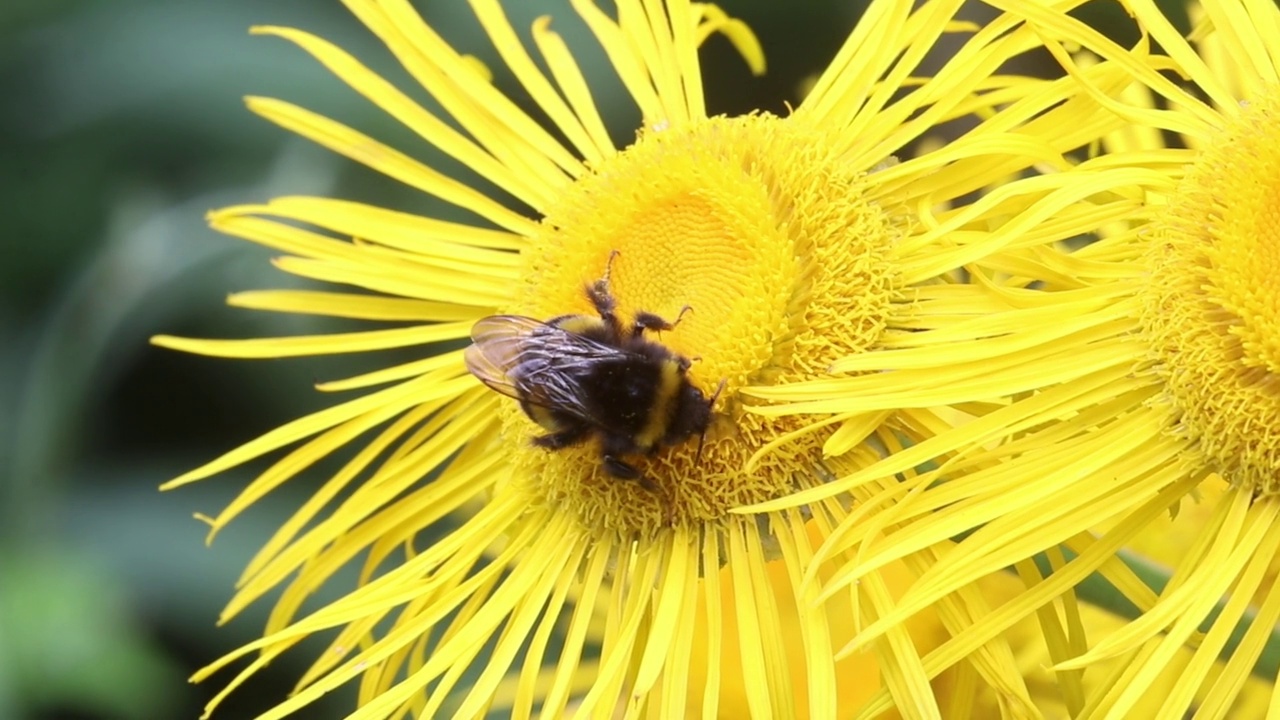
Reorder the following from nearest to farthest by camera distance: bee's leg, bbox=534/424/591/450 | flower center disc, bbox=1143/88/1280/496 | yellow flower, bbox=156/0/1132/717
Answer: flower center disc, bbox=1143/88/1280/496
yellow flower, bbox=156/0/1132/717
bee's leg, bbox=534/424/591/450

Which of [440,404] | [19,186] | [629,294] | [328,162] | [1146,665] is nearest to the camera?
[1146,665]

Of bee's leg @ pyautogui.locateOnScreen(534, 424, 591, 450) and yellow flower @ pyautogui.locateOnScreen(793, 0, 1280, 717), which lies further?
bee's leg @ pyautogui.locateOnScreen(534, 424, 591, 450)

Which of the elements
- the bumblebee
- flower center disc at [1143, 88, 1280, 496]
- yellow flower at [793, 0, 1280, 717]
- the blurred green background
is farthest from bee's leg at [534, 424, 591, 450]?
the blurred green background

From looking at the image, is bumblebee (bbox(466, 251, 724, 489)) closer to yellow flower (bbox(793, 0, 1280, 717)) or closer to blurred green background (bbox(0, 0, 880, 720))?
yellow flower (bbox(793, 0, 1280, 717))

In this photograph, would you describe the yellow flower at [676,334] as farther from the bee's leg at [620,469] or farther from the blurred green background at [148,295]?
the blurred green background at [148,295]

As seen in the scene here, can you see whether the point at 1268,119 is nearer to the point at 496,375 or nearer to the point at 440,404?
the point at 496,375

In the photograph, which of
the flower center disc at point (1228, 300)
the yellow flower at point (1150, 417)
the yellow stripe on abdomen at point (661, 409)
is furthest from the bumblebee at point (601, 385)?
the flower center disc at point (1228, 300)

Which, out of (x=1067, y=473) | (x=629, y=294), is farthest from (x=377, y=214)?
(x=1067, y=473)
